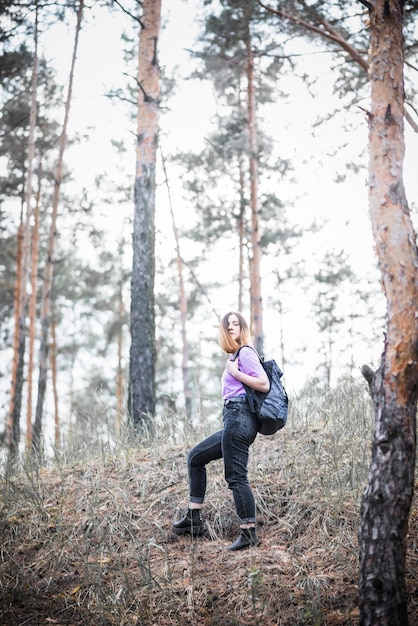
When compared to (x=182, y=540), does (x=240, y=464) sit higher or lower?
higher

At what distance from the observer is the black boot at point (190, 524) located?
4316 millimetres

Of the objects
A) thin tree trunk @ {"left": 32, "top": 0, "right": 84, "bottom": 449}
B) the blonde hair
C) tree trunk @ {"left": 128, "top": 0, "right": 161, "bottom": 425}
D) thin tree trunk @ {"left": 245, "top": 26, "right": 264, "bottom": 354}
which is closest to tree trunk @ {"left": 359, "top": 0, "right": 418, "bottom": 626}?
the blonde hair

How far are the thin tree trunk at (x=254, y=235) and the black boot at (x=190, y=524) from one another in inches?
310

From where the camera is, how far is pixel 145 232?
26.2ft

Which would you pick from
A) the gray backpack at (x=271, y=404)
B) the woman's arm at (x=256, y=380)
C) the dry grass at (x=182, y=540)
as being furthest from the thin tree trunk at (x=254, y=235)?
the woman's arm at (x=256, y=380)

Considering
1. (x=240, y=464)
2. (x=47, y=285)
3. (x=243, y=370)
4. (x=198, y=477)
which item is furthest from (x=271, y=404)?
(x=47, y=285)

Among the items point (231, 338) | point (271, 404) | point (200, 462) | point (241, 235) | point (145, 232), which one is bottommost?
point (200, 462)

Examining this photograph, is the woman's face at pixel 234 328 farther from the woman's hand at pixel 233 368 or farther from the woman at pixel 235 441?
the woman's hand at pixel 233 368

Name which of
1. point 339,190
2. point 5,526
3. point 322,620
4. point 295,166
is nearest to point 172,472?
point 5,526

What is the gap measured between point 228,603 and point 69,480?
102 inches

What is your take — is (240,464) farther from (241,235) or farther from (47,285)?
(241,235)

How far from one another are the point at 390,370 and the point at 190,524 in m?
2.25

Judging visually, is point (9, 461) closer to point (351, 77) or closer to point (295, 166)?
point (351, 77)

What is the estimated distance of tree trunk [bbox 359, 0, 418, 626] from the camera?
9.75ft
